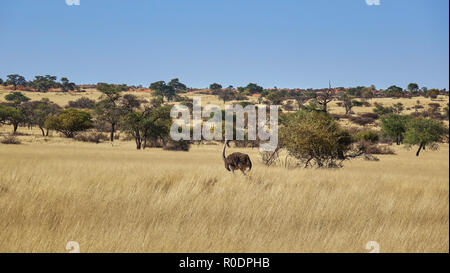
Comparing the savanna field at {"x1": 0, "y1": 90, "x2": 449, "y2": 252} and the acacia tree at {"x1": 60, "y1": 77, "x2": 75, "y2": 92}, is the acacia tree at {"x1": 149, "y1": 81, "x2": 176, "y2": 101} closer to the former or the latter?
the acacia tree at {"x1": 60, "y1": 77, "x2": 75, "y2": 92}

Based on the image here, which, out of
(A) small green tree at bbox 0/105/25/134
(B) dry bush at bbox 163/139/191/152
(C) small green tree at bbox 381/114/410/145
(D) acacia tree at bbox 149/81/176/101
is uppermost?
(D) acacia tree at bbox 149/81/176/101

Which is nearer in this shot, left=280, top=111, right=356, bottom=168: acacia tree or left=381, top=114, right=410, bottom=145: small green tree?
left=280, top=111, right=356, bottom=168: acacia tree

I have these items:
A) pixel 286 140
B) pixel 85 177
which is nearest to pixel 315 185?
pixel 85 177

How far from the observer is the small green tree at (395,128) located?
5367 centimetres

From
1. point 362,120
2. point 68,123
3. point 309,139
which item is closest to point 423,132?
point 309,139

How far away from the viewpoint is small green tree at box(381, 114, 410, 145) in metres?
53.7

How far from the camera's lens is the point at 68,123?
49.3 metres

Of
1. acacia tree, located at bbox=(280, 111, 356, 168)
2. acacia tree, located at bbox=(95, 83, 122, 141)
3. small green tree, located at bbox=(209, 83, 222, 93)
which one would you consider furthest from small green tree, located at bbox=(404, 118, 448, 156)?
small green tree, located at bbox=(209, 83, 222, 93)

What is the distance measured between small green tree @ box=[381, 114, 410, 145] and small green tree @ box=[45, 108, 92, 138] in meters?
39.0

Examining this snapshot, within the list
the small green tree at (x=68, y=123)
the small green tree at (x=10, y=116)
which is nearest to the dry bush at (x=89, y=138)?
the small green tree at (x=68, y=123)

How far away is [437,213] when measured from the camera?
945cm

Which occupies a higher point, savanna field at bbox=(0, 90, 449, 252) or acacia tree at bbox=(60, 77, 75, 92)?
acacia tree at bbox=(60, 77, 75, 92)
